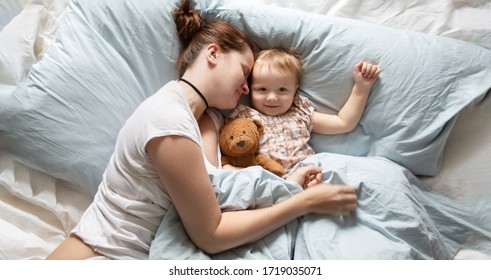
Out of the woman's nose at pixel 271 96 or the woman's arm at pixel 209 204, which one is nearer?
the woman's arm at pixel 209 204

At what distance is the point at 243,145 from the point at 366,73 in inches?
15.2

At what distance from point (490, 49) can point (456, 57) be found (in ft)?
0.38

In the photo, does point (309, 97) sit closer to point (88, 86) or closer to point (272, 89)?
point (272, 89)

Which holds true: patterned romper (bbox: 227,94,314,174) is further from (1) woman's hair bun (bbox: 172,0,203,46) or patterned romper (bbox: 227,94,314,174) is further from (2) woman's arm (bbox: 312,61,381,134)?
(1) woman's hair bun (bbox: 172,0,203,46)

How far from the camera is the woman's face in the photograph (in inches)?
41.6

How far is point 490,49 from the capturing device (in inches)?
45.2

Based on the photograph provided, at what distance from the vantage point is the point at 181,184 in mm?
869

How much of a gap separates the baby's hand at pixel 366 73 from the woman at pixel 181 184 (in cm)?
28

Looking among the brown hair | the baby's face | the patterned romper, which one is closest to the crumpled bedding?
the patterned romper

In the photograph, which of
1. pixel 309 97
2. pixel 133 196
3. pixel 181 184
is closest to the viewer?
pixel 181 184

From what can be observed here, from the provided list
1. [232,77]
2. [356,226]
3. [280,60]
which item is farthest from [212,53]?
[356,226]

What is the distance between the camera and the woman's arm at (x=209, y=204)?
0.86 m

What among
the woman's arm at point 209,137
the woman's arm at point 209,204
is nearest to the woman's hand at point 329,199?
the woman's arm at point 209,204

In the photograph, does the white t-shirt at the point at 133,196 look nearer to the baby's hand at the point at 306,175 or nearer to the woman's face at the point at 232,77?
the woman's face at the point at 232,77
